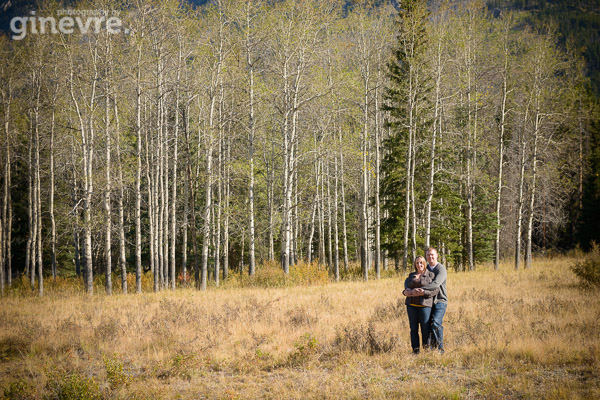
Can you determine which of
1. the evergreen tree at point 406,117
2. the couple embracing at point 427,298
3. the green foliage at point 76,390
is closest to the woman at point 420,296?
the couple embracing at point 427,298

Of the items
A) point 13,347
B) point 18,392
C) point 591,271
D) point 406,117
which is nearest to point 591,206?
point 406,117

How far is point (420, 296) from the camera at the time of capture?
5.96 m

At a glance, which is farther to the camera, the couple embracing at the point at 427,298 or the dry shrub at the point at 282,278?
the dry shrub at the point at 282,278

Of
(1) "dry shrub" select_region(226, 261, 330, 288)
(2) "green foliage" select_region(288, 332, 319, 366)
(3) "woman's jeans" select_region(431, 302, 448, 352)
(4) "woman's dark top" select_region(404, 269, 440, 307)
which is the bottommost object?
(1) "dry shrub" select_region(226, 261, 330, 288)

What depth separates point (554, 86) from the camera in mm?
19094

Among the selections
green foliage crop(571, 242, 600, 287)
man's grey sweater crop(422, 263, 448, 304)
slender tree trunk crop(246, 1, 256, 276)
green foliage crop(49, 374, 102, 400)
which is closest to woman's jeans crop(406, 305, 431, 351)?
man's grey sweater crop(422, 263, 448, 304)

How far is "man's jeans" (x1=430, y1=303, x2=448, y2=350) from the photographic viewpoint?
6.02m

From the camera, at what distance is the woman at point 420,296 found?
5.88 metres

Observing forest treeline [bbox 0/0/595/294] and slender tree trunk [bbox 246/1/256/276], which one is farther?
slender tree trunk [bbox 246/1/256/276]

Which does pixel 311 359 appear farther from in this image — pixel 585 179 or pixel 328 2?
pixel 585 179

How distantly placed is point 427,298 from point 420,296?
0.11m

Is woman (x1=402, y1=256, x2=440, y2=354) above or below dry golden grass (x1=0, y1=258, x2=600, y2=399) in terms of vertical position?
above

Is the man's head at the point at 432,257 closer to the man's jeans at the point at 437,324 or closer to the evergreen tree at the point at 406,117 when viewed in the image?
the man's jeans at the point at 437,324

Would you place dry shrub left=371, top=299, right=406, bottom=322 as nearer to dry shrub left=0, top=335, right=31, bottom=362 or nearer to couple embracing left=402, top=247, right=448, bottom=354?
couple embracing left=402, top=247, right=448, bottom=354
